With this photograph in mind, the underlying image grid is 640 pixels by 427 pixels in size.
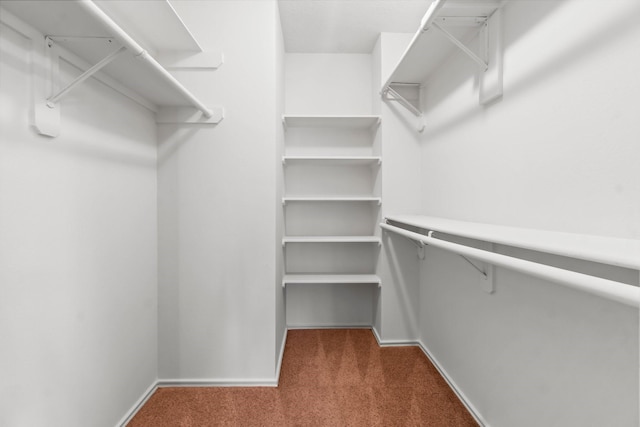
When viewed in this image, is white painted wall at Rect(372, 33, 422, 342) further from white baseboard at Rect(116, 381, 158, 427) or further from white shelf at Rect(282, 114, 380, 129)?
white baseboard at Rect(116, 381, 158, 427)

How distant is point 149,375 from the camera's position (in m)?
1.67

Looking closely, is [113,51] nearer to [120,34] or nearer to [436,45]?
[120,34]

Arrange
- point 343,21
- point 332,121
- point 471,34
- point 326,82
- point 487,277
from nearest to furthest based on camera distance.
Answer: point 487,277 → point 471,34 → point 343,21 → point 332,121 → point 326,82

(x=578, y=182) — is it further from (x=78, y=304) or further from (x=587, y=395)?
(x=78, y=304)

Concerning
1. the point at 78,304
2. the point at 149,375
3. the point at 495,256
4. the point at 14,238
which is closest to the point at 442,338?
the point at 495,256

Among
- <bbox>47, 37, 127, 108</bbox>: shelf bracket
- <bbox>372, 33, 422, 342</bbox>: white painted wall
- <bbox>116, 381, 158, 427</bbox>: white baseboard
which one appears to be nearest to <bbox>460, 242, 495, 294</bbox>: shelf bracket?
<bbox>372, 33, 422, 342</bbox>: white painted wall

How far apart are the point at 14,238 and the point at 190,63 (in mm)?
1273

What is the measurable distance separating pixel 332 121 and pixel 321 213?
0.77 metres

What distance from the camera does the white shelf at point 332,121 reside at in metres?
2.22

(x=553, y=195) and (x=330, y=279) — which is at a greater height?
(x=553, y=195)

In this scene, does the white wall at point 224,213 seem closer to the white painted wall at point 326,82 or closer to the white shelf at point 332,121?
the white shelf at point 332,121

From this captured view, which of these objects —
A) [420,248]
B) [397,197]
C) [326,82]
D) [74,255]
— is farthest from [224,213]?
[326,82]

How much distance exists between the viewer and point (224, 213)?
1.75m

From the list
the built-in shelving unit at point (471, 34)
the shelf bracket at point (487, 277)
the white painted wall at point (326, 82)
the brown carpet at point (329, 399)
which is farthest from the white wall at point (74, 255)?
the shelf bracket at point (487, 277)
